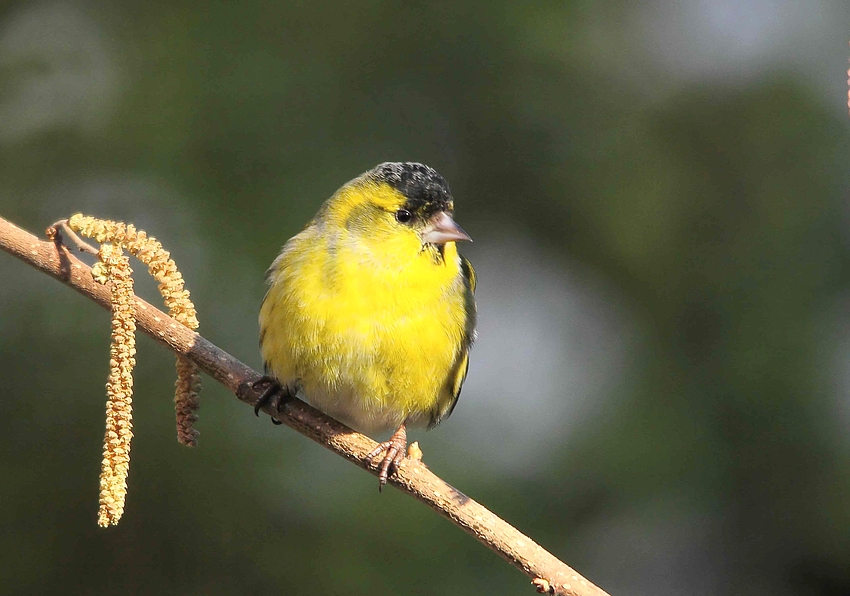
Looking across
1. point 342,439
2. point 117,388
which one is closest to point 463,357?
point 342,439

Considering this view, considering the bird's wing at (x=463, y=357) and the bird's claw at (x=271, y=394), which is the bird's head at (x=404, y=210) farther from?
the bird's claw at (x=271, y=394)

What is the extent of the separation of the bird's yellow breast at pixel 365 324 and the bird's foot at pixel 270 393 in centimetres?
4

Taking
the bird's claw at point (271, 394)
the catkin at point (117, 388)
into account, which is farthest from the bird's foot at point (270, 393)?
the catkin at point (117, 388)

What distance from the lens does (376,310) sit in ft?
9.95

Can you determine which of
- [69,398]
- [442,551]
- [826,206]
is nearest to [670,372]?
[826,206]

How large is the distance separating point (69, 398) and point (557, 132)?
3.10m

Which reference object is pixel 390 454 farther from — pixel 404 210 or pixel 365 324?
pixel 404 210

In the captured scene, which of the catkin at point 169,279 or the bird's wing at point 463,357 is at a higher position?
the bird's wing at point 463,357

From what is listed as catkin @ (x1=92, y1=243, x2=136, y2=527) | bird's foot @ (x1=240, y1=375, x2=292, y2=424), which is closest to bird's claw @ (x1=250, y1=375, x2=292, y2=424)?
bird's foot @ (x1=240, y1=375, x2=292, y2=424)

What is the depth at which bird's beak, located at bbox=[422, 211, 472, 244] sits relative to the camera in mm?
3150

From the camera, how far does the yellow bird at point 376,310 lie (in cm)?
304

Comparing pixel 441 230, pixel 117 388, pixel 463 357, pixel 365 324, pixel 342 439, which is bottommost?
pixel 117 388

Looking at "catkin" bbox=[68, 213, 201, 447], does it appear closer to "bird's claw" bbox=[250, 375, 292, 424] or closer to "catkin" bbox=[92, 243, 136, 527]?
"catkin" bbox=[92, 243, 136, 527]

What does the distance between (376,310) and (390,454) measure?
1.81 feet
